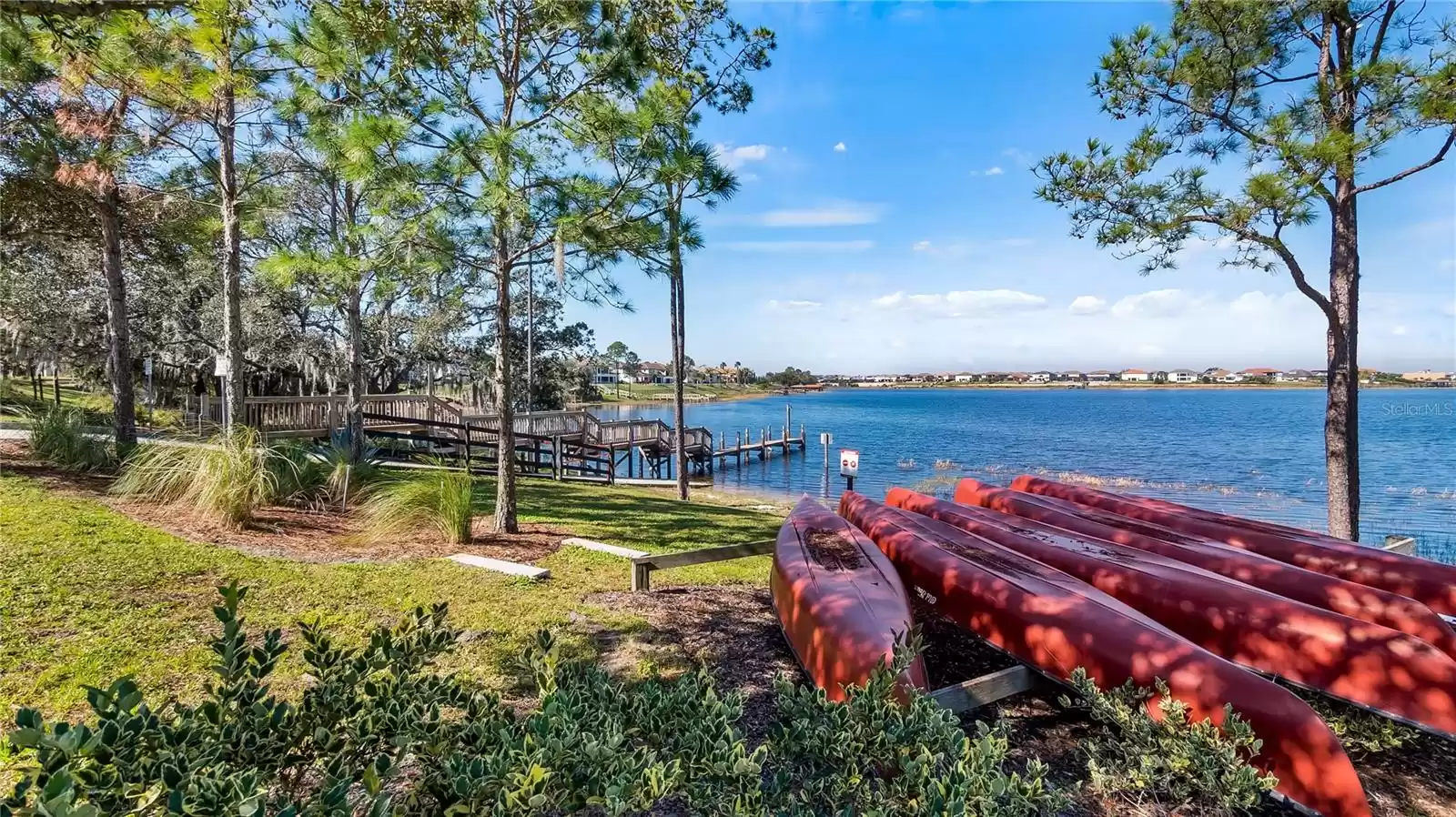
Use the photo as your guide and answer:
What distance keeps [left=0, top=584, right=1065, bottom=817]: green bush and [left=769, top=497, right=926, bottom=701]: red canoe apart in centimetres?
53

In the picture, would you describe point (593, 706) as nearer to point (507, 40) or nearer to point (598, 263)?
point (598, 263)

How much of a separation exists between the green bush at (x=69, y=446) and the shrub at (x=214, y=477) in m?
1.88

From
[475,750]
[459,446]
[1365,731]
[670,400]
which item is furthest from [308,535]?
[670,400]

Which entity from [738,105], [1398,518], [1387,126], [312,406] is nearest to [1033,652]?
[1387,126]

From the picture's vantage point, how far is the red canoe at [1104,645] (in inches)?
102

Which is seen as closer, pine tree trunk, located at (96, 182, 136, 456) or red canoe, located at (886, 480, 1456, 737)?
red canoe, located at (886, 480, 1456, 737)

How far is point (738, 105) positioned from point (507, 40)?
707 cm

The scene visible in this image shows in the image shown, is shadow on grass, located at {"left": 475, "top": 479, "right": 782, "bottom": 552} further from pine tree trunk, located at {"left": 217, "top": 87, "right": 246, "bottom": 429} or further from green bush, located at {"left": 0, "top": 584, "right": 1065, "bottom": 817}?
green bush, located at {"left": 0, "top": 584, "right": 1065, "bottom": 817}

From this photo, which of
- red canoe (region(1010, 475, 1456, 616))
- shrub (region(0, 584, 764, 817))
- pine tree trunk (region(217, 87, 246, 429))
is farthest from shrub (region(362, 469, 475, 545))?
red canoe (region(1010, 475, 1456, 616))

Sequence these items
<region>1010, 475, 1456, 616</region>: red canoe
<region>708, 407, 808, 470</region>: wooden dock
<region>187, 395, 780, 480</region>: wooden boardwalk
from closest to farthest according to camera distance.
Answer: <region>1010, 475, 1456, 616</region>: red canoe → <region>187, 395, 780, 480</region>: wooden boardwalk → <region>708, 407, 808, 470</region>: wooden dock

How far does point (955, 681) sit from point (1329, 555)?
346cm

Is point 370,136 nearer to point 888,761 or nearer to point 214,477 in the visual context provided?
point 214,477

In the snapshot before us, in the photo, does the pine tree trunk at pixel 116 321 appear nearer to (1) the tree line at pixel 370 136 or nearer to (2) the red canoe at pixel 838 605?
(1) the tree line at pixel 370 136

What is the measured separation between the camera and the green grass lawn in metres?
3.46
